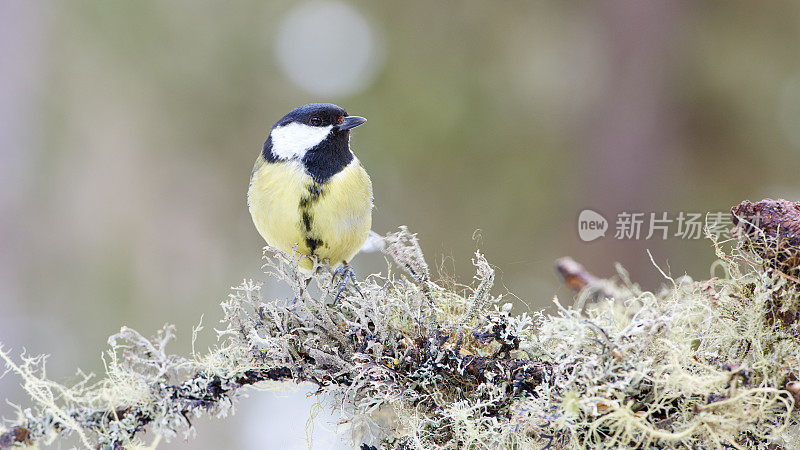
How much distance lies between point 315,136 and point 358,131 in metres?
1.27

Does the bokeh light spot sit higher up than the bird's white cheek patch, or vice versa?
the bokeh light spot

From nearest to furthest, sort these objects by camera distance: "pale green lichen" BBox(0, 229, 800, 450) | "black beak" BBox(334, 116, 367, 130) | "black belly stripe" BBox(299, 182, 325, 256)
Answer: "pale green lichen" BBox(0, 229, 800, 450) → "black belly stripe" BBox(299, 182, 325, 256) → "black beak" BBox(334, 116, 367, 130)

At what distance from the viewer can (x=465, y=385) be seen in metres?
0.75

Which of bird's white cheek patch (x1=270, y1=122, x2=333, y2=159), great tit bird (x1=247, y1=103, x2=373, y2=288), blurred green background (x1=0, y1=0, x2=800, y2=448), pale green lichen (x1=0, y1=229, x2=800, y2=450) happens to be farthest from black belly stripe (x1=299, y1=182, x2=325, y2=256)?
blurred green background (x1=0, y1=0, x2=800, y2=448)

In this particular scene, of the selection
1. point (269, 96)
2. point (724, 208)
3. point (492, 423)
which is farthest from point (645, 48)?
point (492, 423)

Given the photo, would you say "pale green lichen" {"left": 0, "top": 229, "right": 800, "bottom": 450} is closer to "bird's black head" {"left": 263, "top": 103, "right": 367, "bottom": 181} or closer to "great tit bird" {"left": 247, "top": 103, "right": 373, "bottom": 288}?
"great tit bird" {"left": 247, "top": 103, "right": 373, "bottom": 288}

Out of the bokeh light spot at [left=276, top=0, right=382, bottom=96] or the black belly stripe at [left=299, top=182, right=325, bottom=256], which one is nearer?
the black belly stripe at [left=299, top=182, right=325, bottom=256]

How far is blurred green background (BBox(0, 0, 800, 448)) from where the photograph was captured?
2.44 meters

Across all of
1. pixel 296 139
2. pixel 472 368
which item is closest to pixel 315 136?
pixel 296 139

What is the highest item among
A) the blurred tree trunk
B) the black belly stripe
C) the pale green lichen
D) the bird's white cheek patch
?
the blurred tree trunk

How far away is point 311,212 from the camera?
46.1 inches

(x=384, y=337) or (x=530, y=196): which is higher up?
(x=530, y=196)

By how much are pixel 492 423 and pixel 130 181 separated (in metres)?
2.34

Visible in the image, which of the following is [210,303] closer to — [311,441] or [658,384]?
[311,441]
